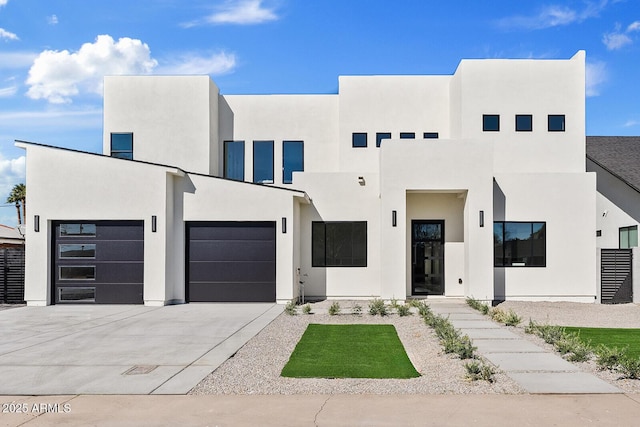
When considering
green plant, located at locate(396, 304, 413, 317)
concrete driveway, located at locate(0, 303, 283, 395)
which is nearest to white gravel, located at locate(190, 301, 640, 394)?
concrete driveway, located at locate(0, 303, 283, 395)

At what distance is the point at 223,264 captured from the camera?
1691 cm

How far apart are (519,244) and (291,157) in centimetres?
904

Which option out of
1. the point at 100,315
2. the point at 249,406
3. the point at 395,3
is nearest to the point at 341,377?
the point at 249,406

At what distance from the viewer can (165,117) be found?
20797 mm

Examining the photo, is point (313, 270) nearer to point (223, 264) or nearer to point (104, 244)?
point (223, 264)

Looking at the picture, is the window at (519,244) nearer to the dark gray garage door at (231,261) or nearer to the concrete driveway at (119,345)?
the dark gray garage door at (231,261)

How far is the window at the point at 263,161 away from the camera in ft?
70.8

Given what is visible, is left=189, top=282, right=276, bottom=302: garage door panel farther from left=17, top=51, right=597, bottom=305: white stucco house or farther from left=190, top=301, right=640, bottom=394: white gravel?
left=190, top=301, right=640, bottom=394: white gravel

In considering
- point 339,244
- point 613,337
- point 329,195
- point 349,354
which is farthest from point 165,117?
point 613,337

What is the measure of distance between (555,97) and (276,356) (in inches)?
606

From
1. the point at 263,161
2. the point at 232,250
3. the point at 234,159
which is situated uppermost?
the point at 234,159

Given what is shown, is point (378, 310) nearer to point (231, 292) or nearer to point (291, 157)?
point (231, 292)

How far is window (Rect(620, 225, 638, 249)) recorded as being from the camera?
19.5 metres

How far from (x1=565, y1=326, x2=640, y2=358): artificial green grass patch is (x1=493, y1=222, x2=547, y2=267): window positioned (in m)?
5.50
